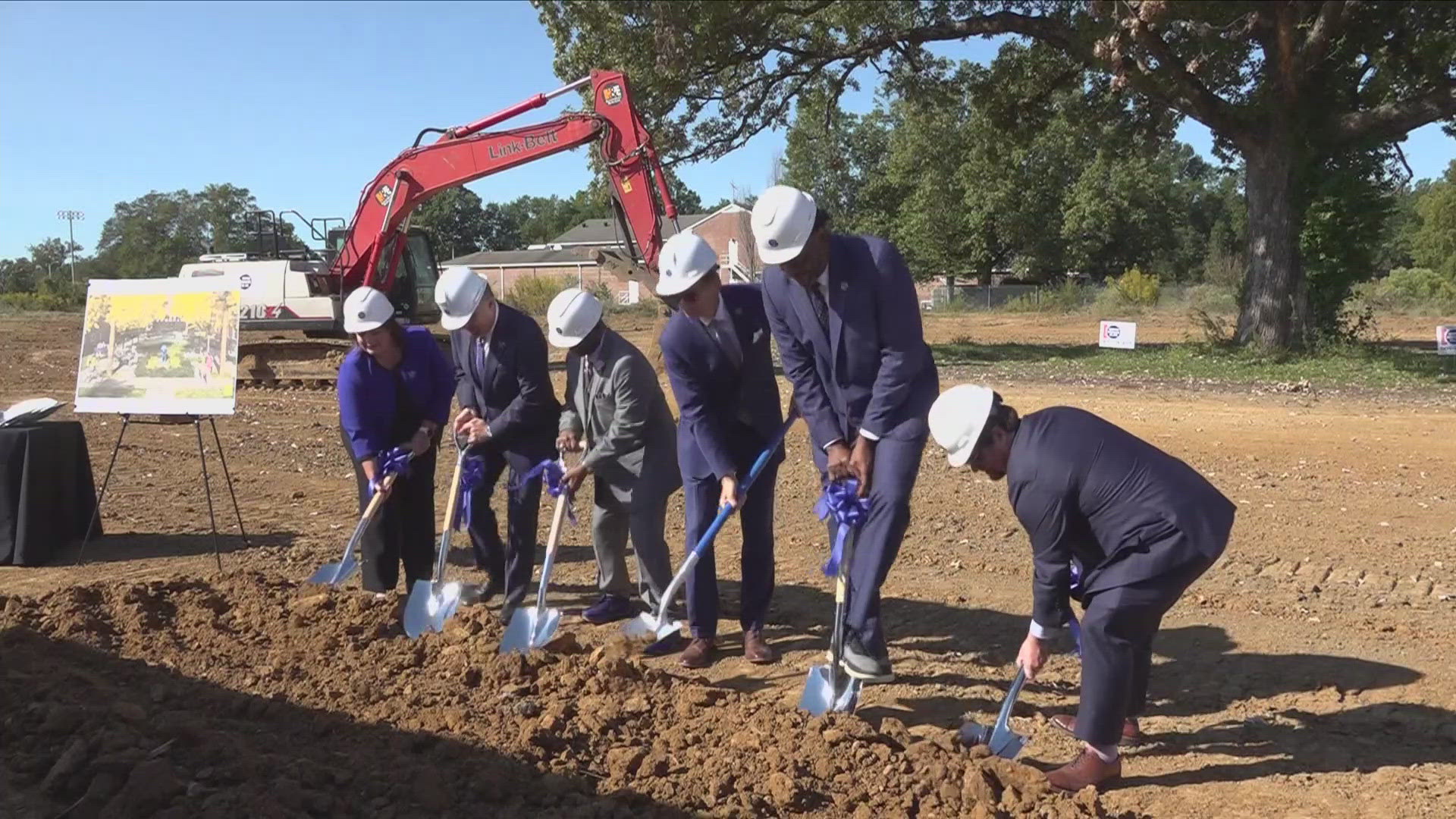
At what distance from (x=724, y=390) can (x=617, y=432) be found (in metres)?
0.70

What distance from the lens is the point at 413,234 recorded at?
61.8ft

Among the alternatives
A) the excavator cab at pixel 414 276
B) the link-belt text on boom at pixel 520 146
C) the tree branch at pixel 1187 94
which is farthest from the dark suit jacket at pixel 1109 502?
the tree branch at pixel 1187 94

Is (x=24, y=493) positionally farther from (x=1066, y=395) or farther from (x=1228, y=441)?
(x=1066, y=395)

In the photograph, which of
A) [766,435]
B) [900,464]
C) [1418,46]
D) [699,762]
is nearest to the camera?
[699,762]

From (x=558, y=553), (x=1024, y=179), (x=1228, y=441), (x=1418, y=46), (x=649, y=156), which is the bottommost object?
(x=558, y=553)

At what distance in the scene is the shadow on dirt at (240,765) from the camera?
3.64 meters

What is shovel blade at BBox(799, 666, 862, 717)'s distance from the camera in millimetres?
4660

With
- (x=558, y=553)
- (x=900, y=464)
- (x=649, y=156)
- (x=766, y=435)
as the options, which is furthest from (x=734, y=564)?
(x=649, y=156)

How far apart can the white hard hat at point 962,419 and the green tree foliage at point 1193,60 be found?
45.6 feet

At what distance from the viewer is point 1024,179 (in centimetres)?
5134

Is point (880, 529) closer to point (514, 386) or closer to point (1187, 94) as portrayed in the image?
point (514, 386)

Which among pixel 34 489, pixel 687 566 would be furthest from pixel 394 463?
pixel 34 489

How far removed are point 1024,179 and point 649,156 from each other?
3976cm

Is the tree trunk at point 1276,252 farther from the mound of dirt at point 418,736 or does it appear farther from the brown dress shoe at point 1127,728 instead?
the mound of dirt at point 418,736
